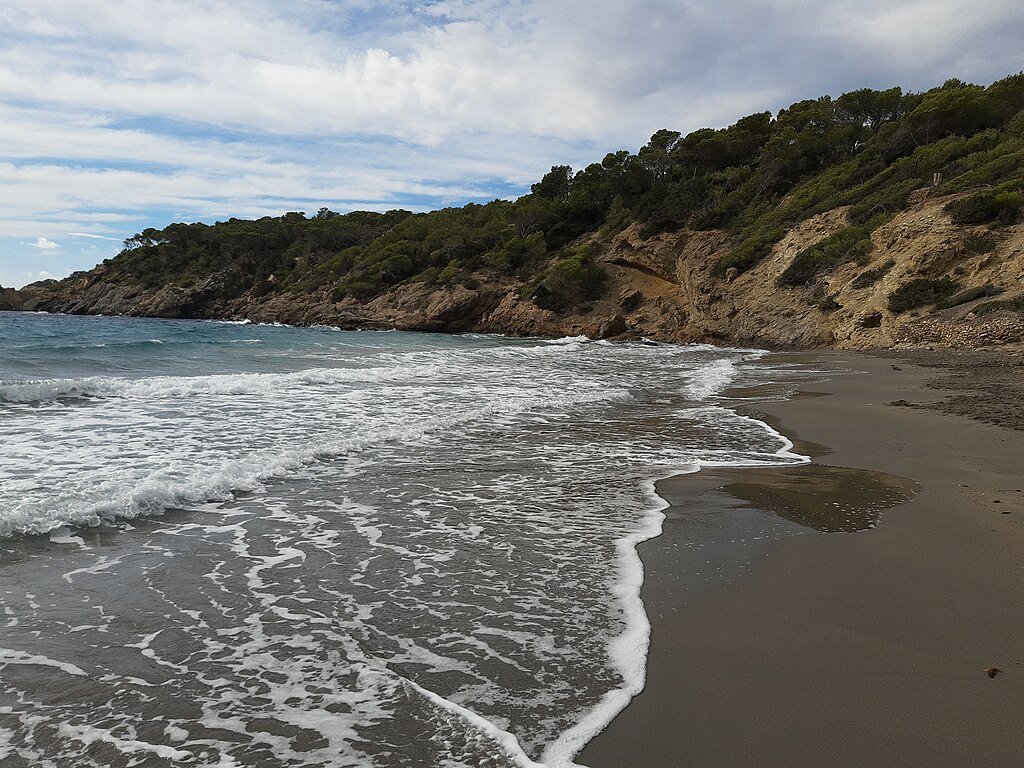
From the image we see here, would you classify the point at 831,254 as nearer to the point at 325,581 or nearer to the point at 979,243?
the point at 979,243

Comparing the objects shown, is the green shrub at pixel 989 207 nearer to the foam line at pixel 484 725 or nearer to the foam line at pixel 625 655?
the foam line at pixel 625 655

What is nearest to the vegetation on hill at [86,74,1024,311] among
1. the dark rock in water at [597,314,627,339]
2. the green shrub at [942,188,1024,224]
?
the green shrub at [942,188,1024,224]

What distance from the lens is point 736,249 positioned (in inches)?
1243

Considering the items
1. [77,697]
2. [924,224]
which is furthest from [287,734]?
[924,224]

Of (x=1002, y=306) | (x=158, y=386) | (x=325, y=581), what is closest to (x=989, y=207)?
(x=1002, y=306)

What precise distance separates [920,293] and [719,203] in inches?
720

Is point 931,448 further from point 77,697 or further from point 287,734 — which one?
point 77,697

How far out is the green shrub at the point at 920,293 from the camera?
65.9 feet

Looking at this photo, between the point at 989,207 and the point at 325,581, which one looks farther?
the point at 989,207

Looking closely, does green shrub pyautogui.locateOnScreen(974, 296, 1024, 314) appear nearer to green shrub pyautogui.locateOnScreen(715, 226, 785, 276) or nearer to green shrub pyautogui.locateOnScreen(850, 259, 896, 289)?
green shrub pyautogui.locateOnScreen(850, 259, 896, 289)

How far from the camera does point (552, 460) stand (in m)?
6.82

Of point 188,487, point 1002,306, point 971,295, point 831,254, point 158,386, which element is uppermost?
point 831,254

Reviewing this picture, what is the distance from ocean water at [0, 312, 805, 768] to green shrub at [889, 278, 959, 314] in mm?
15332

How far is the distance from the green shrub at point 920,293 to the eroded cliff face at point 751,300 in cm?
27
